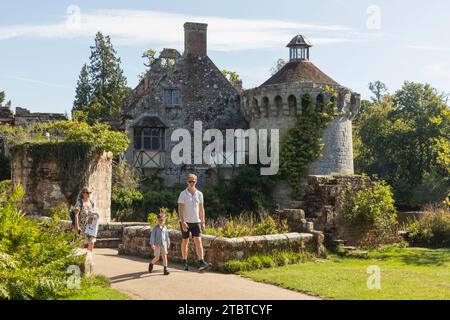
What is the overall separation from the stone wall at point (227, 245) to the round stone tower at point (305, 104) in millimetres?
16101

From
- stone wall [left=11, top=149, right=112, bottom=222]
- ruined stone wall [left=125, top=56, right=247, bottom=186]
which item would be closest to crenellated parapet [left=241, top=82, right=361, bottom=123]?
ruined stone wall [left=125, top=56, right=247, bottom=186]

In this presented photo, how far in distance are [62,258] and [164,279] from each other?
206 cm

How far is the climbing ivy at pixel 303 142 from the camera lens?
30406 mm

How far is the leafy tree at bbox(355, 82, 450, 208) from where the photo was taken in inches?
1656

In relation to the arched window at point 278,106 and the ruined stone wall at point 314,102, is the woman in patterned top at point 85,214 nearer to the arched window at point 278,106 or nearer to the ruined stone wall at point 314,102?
the ruined stone wall at point 314,102

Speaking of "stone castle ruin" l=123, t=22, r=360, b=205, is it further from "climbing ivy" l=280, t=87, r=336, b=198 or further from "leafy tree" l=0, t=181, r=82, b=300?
"leafy tree" l=0, t=181, r=82, b=300

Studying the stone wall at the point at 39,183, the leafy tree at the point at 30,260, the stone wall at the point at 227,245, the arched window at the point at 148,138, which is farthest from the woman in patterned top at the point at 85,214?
the arched window at the point at 148,138

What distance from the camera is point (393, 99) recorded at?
166 ft

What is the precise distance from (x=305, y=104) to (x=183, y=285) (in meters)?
21.7

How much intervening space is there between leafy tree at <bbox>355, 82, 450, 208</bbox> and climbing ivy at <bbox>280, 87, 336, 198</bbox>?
534 inches
